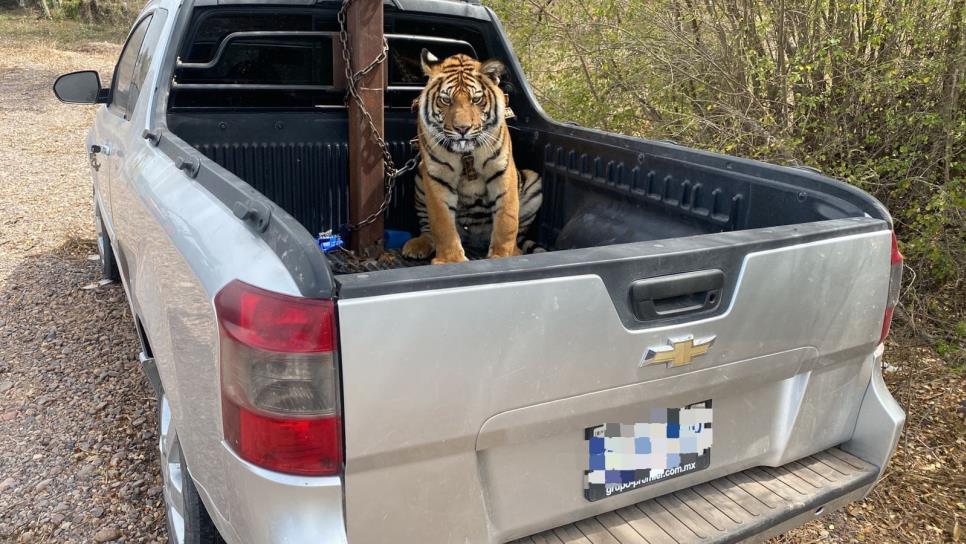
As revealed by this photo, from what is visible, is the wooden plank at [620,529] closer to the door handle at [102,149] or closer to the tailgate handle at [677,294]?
the tailgate handle at [677,294]

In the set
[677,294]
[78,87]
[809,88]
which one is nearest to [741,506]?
[677,294]

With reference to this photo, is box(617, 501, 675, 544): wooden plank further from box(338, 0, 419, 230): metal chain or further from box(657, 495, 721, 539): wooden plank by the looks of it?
box(338, 0, 419, 230): metal chain

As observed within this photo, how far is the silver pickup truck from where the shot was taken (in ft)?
4.99

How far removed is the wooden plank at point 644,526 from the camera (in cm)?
188

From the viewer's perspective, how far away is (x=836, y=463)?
7.43ft

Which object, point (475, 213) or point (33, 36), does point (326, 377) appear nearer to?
point (475, 213)

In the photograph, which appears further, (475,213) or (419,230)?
(419,230)

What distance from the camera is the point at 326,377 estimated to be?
1.49m

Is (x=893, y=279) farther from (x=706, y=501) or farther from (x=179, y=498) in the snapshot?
(x=179, y=498)

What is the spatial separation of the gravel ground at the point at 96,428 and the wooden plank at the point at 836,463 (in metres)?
0.89

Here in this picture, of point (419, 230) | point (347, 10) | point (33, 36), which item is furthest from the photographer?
point (33, 36)

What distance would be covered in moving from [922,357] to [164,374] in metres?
4.07

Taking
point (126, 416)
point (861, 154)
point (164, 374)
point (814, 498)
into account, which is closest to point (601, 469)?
point (814, 498)

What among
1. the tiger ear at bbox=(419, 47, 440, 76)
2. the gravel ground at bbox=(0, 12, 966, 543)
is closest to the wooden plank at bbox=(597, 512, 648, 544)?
the gravel ground at bbox=(0, 12, 966, 543)
